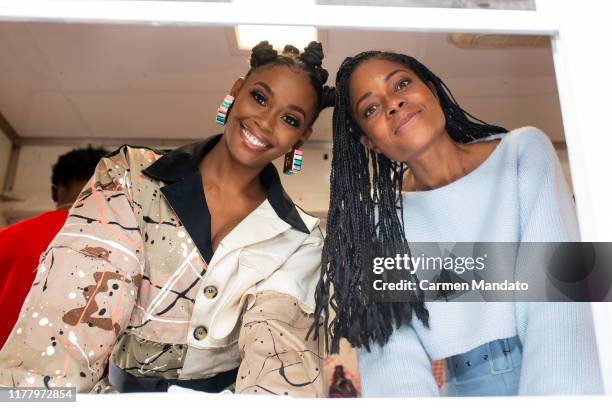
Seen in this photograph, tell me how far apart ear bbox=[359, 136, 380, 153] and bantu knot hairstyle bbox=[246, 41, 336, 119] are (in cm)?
13

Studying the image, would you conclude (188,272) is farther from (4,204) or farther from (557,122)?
(4,204)

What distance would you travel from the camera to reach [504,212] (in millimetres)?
952

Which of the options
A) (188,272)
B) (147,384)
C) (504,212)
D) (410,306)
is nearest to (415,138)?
(504,212)

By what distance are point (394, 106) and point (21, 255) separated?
1.05 meters

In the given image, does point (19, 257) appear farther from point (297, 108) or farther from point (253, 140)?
point (297, 108)

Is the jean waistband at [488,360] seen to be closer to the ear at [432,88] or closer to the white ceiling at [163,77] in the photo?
the white ceiling at [163,77]

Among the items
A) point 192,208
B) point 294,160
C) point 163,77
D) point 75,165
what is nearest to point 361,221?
point 294,160

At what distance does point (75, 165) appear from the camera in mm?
1763

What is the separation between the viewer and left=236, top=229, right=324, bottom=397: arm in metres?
0.92

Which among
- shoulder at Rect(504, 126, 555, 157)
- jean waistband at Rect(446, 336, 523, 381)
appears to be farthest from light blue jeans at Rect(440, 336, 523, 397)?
shoulder at Rect(504, 126, 555, 157)

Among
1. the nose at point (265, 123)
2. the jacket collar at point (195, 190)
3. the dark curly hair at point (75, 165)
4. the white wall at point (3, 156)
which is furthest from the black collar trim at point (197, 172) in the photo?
the white wall at point (3, 156)

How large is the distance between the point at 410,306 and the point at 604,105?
0.41m

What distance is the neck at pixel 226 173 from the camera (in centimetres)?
128

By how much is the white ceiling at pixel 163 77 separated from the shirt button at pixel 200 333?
0.47m
